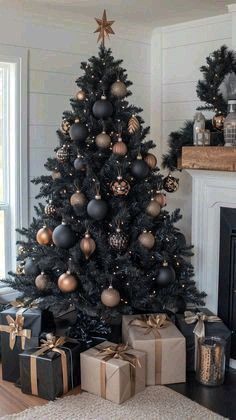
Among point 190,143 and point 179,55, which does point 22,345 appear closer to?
point 190,143

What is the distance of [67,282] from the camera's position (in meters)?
2.87

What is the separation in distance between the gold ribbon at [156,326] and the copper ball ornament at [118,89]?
4.31ft

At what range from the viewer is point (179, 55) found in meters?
4.04

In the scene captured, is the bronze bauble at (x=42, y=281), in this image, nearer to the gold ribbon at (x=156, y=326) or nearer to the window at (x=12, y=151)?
the gold ribbon at (x=156, y=326)

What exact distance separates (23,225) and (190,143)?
1.31 m

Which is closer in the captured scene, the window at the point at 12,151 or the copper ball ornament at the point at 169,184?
the copper ball ornament at the point at 169,184

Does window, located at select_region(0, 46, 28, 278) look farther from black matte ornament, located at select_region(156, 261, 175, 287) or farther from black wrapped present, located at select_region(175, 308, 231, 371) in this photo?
black wrapped present, located at select_region(175, 308, 231, 371)

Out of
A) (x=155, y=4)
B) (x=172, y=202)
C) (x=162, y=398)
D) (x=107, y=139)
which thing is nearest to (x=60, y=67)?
(x=155, y=4)

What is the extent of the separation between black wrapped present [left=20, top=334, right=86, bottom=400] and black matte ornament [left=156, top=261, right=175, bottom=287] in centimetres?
60

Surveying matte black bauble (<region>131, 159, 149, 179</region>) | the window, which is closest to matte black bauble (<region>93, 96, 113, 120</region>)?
matte black bauble (<region>131, 159, 149, 179</region>)

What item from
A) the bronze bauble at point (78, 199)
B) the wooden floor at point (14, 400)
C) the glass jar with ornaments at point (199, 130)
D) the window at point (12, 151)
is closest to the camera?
the wooden floor at point (14, 400)

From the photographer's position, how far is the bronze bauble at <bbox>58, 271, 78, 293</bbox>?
2871mm

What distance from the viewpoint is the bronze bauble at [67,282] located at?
113 inches

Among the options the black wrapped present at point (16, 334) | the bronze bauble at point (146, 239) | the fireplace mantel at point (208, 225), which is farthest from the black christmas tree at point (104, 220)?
the fireplace mantel at point (208, 225)
